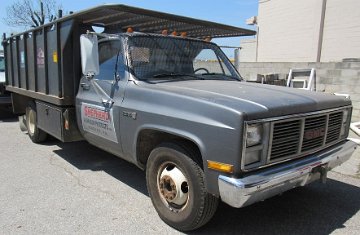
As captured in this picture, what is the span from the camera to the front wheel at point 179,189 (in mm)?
3453

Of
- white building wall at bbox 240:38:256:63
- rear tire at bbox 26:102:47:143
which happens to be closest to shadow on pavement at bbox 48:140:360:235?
rear tire at bbox 26:102:47:143

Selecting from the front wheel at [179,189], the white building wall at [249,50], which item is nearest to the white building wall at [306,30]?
the white building wall at [249,50]

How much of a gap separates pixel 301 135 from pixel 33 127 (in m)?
5.70

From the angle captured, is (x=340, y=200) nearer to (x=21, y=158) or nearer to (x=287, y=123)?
(x=287, y=123)

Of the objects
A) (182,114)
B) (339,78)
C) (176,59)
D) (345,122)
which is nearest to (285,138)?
(182,114)

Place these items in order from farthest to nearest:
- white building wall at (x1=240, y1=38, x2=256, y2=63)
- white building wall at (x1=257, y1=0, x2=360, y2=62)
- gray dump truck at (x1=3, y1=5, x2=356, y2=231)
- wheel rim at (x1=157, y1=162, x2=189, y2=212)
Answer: white building wall at (x1=240, y1=38, x2=256, y2=63) → white building wall at (x1=257, y1=0, x2=360, y2=62) → wheel rim at (x1=157, y1=162, x2=189, y2=212) → gray dump truck at (x1=3, y1=5, x2=356, y2=231)

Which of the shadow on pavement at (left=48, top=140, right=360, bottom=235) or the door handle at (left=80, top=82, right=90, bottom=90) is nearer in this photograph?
the shadow on pavement at (left=48, top=140, right=360, bottom=235)

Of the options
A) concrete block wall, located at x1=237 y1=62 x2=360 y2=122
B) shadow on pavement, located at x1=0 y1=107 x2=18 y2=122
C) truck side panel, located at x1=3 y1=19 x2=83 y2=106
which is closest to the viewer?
truck side panel, located at x1=3 y1=19 x2=83 y2=106

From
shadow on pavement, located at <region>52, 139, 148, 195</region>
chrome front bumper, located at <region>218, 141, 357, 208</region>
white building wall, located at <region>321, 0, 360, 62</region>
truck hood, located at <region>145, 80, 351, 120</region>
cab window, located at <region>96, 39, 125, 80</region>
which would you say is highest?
white building wall, located at <region>321, 0, 360, 62</region>

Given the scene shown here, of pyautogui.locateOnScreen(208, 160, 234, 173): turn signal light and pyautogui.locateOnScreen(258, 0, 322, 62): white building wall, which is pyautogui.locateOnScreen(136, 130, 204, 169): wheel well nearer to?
pyautogui.locateOnScreen(208, 160, 234, 173): turn signal light

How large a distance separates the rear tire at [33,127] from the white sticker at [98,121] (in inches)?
92.7

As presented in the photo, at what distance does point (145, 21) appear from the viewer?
18.5ft

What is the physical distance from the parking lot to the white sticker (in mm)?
741

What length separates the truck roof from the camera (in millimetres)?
4655
